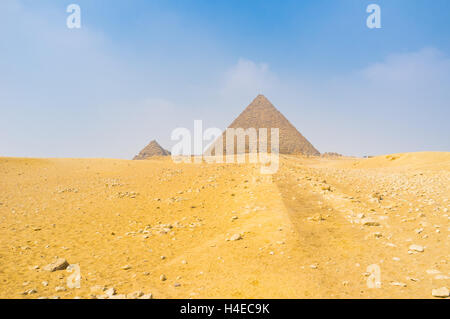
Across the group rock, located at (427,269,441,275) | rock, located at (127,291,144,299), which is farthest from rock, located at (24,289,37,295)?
rock, located at (427,269,441,275)

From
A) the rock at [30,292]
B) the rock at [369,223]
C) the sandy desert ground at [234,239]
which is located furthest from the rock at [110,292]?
the rock at [369,223]

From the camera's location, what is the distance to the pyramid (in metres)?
69.6

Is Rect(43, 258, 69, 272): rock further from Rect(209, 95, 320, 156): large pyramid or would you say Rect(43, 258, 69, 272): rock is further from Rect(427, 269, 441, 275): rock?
Rect(209, 95, 320, 156): large pyramid

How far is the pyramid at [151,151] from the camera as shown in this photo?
69.6 m

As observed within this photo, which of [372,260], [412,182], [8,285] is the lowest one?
[8,285]

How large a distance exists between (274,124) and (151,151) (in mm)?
32599

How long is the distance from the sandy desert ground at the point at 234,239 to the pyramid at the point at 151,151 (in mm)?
56645

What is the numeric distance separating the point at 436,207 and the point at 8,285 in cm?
1133

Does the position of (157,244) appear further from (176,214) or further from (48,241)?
(48,241)

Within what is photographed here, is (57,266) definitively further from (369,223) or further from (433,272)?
(369,223)

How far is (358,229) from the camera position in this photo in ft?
22.4
